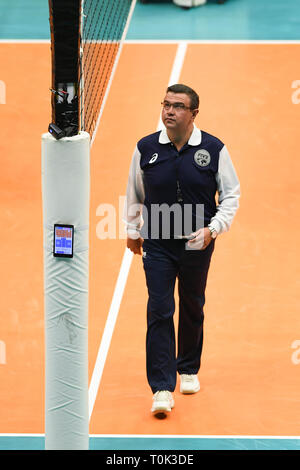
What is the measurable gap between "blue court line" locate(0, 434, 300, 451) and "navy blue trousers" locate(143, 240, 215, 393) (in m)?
0.51

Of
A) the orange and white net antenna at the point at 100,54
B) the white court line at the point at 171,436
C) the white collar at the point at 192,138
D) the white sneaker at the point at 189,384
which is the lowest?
the white court line at the point at 171,436

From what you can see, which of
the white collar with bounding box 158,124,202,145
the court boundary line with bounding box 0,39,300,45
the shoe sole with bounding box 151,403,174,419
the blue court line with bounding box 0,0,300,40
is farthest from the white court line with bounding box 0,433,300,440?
the blue court line with bounding box 0,0,300,40

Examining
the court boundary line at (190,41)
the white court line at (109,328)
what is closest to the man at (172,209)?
the white court line at (109,328)

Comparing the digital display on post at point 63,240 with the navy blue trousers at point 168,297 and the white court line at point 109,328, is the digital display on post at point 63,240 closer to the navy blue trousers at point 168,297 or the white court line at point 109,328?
the navy blue trousers at point 168,297

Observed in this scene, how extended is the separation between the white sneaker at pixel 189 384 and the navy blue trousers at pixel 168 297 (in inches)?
11.0

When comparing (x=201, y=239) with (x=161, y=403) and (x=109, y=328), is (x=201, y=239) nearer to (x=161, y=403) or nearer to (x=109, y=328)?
(x=161, y=403)

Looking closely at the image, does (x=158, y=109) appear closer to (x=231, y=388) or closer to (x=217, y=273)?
(x=217, y=273)

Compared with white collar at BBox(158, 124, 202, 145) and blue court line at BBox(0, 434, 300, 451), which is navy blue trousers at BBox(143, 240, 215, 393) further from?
white collar at BBox(158, 124, 202, 145)

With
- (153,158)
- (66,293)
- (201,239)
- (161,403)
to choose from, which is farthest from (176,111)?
(161,403)

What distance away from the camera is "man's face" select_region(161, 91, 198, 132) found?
842 cm

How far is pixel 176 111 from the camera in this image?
845 cm

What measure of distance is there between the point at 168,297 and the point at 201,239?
1.75ft

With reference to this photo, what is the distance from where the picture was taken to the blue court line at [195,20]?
52.5 ft

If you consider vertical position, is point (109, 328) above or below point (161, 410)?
above
